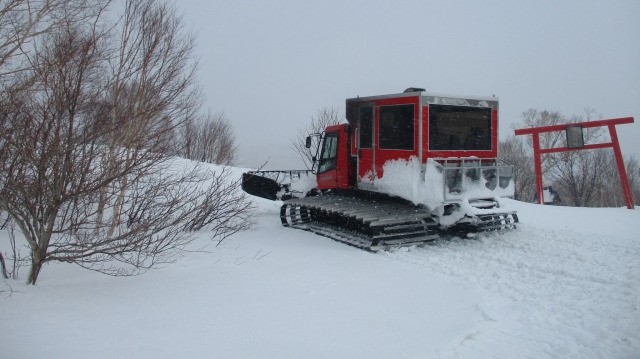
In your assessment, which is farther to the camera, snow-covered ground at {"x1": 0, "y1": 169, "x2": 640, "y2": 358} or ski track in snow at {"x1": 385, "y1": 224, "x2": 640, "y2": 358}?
ski track in snow at {"x1": 385, "y1": 224, "x2": 640, "y2": 358}

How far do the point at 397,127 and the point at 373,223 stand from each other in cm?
198

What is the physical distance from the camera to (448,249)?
766 cm

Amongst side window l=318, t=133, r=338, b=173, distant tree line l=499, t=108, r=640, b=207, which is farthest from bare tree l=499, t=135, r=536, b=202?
side window l=318, t=133, r=338, b=173

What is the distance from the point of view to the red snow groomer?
7.95 metres

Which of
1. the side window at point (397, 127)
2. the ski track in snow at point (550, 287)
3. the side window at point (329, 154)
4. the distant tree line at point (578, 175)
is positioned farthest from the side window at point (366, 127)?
the distant tree line at point (578, 175)

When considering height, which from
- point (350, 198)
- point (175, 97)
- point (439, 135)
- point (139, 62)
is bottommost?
point (350, 198)

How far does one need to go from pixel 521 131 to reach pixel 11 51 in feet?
41.9

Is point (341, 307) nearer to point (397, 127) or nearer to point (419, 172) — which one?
point (419, 172)

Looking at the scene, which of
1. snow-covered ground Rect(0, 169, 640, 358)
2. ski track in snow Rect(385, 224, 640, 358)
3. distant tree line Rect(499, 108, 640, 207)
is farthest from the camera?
distant tree line Rect(499, 108, 640, 207)

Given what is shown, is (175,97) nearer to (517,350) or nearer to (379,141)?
(379,141)

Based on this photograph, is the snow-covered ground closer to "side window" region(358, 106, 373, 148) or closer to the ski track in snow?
the ski track in snow

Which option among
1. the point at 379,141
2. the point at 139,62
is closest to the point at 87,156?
the point at 139,62

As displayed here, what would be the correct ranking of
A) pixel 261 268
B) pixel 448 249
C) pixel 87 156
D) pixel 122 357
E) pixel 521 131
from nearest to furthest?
pixel 122 357
pixel 87 156
pixel 261 268
pixel 448 249
pixel 521 131

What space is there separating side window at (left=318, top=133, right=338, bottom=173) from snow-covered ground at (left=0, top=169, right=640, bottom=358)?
345cm
